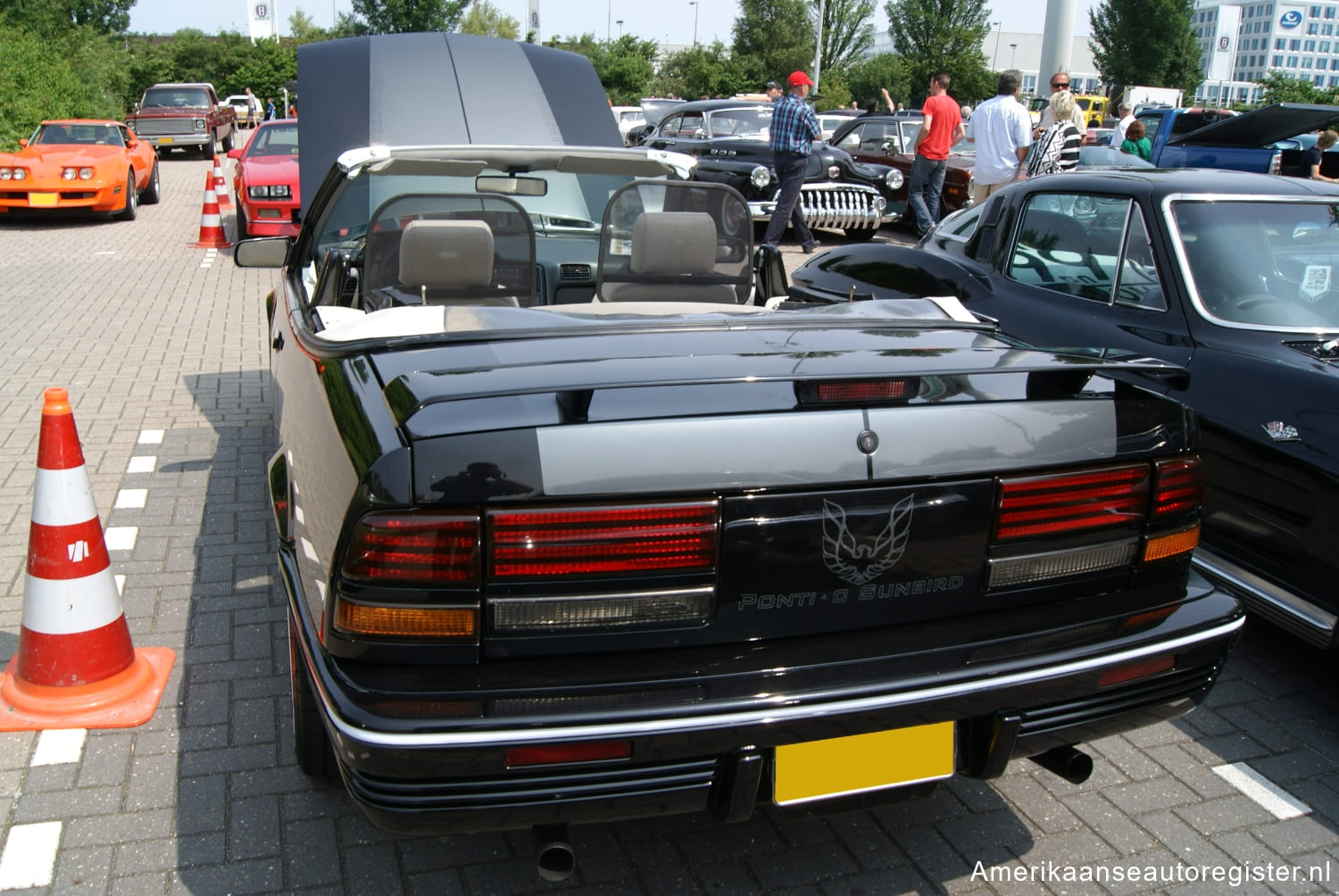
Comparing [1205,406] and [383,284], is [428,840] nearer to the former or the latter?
[383,284]

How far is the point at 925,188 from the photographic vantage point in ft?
37.6

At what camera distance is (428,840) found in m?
2.46

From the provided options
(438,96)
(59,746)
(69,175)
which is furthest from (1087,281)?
(69,175)

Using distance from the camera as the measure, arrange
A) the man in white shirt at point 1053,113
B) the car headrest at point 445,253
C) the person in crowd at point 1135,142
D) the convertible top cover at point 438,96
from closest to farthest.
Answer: the car headrest at point 445,253 < the convertible top cover at point 438,96 < the man in white shirt at point 1053,113 < the person in crowd at point 1135,142

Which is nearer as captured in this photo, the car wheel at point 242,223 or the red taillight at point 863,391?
the red taillight at point 863,391

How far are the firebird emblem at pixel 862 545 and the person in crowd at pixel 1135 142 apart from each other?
42.7 feet

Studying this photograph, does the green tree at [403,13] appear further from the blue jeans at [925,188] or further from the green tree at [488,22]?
the blue jeans at [925,188]

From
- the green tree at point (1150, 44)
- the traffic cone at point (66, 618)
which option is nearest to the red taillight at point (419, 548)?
the traffic cone at point (66, 618)

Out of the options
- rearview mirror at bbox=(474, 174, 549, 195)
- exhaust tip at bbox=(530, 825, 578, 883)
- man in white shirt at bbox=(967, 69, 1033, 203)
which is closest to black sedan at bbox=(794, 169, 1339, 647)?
exhaust tip at bbox=(530, 825, 578, 883)

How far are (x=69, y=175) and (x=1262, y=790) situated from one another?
13900 millimetres

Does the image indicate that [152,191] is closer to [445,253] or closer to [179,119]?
[179,119]

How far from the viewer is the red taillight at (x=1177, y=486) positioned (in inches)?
87.0

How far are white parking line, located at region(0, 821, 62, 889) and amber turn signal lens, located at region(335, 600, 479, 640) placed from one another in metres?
1.07

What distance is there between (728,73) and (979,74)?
12.8 metres
